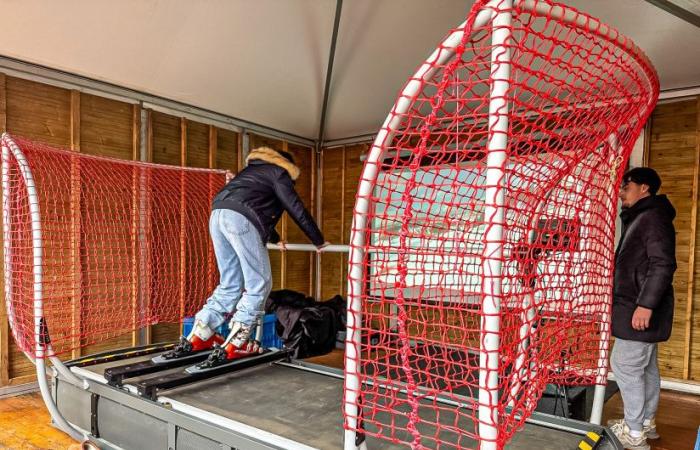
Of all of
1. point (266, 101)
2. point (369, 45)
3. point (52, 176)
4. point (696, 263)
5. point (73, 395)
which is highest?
point (369, 45)

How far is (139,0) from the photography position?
123 inches

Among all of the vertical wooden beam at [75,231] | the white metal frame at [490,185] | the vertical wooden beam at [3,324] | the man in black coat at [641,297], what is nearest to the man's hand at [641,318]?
the man in black coat at [641,297]

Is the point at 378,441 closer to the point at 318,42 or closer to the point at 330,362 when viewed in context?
the point at 330,362

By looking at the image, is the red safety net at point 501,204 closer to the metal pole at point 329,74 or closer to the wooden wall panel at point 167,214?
the metal pole at point 329,74

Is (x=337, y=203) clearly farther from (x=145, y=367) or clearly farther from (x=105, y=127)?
(x=145, y=367)

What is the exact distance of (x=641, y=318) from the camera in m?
2.51

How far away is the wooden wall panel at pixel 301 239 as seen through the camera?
5910mm

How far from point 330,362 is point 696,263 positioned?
11.2 ft

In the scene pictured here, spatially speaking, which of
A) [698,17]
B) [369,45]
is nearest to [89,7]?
[369,45]

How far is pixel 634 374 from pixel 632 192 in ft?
3.60

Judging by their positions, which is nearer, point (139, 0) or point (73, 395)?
point (73, 395)

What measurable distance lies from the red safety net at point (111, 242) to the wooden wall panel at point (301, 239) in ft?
5.08

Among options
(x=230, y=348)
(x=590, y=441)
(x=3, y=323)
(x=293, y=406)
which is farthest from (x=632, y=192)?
(x=3, y=323)

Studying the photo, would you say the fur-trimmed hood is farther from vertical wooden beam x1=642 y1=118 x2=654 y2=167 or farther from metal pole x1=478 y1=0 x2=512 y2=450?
vertical wooden beam x1=642 y1=118 x2=654 y2=167
